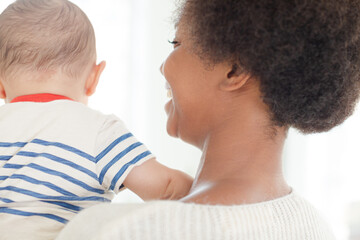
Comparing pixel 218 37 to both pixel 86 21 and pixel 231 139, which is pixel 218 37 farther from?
pixel 86 21

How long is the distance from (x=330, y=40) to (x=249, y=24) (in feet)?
0.45

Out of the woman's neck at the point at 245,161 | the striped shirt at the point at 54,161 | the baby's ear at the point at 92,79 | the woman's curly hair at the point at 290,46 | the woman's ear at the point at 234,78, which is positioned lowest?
the striped shirt at the point at 54,161

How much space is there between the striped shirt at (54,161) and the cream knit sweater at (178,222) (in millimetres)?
204

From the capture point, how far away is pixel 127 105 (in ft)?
8.45

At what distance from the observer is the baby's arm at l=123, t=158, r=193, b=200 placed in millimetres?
952

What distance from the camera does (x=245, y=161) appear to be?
0.83 metres

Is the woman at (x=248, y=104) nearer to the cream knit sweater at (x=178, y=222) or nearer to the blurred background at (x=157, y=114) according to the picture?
the cream knit sweater at (x=178, y=222)

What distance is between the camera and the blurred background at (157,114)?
248cm

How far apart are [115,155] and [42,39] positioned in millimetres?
301

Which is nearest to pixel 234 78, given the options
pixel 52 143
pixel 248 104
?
pixel 248 104

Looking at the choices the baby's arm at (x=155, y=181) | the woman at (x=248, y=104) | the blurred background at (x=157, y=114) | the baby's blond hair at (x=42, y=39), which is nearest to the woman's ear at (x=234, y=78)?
the woman at (x=248, y=104)

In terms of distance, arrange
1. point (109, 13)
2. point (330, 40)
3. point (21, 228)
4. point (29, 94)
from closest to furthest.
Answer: point (330, 40), point (21, 228), point (29, 94), point (109, 13)

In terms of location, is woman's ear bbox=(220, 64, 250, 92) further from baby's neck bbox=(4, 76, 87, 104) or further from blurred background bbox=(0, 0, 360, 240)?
blurred background bbox=(0, 0, 360, 240)

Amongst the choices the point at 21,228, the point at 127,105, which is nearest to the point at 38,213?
the point at 21,228
